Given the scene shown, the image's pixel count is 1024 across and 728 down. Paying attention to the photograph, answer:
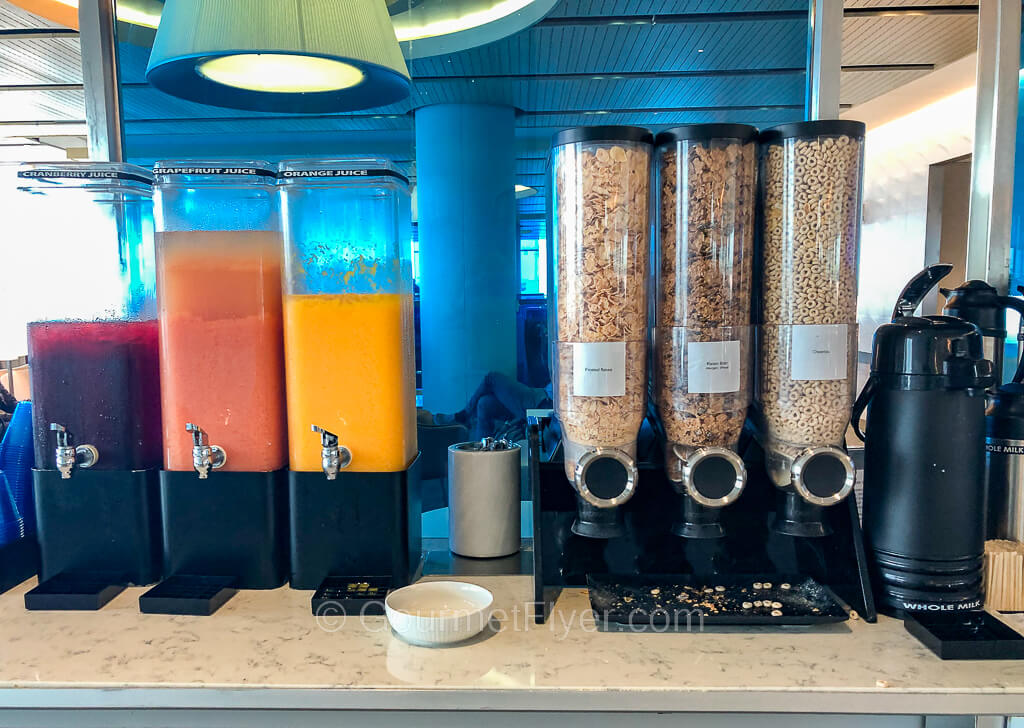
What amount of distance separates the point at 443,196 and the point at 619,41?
916 millimetres

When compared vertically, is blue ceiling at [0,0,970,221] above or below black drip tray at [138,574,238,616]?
above

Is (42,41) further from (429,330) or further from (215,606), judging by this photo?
(215,606)

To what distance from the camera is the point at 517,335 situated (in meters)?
1.89

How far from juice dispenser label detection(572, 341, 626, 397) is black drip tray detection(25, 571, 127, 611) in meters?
0.74

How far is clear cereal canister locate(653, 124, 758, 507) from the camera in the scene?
0.90 metres

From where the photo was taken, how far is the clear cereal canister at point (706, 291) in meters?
0.90

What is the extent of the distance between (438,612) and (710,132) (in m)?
0.72

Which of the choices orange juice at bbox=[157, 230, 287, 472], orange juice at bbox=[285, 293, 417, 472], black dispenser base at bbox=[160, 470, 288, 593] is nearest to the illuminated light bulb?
orange juice at bbox=[157, 230, 287, 472]

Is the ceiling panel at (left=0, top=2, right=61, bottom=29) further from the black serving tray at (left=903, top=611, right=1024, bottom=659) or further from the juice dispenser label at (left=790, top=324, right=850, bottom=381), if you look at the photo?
the black serving tray at (left=903, top=611, right=1024, bottom=659)

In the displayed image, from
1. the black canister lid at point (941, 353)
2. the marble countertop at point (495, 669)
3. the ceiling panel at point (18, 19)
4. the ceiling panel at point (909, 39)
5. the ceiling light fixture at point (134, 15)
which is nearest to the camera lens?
the marble countertop at point (495, 669)

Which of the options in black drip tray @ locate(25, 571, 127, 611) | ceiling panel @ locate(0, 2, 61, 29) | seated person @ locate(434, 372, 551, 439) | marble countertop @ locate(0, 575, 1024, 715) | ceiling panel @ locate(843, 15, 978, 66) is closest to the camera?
marble countertop @ locate(0, 575, 1024, 715)

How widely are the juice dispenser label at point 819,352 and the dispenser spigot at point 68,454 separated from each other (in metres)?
1.01

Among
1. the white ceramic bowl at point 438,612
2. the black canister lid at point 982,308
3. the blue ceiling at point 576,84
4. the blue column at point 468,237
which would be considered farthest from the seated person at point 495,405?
the black canister lid at point 982,308

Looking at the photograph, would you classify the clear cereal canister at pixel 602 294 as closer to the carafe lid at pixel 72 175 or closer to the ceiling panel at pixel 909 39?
the carafe lid at pixel 72 175
